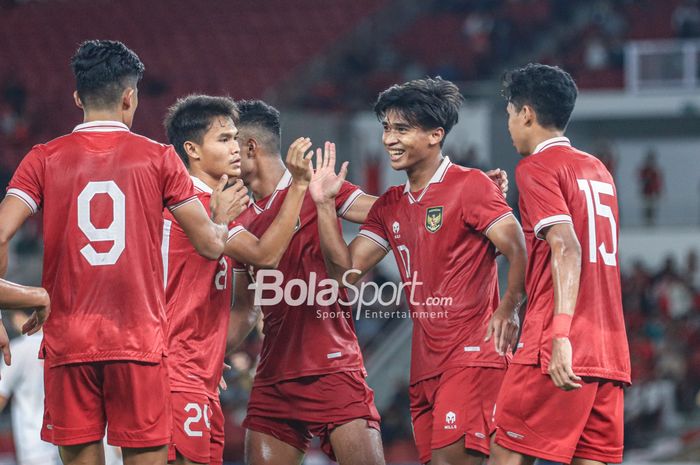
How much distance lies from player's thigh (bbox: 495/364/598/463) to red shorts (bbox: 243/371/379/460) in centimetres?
104

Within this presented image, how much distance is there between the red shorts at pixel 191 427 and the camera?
17.2 ft

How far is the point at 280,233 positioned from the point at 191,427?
1.09m

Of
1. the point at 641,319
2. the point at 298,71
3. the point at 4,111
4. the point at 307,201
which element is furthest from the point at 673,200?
the point at 307,201

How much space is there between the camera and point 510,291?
545 cm

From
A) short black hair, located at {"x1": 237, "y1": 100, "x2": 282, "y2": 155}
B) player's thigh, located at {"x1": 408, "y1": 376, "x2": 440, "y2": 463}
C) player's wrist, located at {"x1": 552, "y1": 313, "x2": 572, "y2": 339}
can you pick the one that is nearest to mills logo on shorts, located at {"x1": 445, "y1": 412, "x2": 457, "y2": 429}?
player's thigh, located at {"x1": 408, "y1": 376, "x2": 440, "y2": 463}

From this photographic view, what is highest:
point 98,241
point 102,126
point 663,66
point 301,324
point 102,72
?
point 663,66

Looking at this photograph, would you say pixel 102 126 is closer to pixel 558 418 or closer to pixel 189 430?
pixel 189 430

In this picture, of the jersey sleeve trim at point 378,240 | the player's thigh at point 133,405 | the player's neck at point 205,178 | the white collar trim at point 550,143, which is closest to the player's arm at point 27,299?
the player's thigh at point 133,405

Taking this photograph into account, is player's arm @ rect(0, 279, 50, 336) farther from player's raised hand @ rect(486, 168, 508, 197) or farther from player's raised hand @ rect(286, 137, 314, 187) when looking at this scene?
player's raised hand @ rect(486, 168, 508, 197)

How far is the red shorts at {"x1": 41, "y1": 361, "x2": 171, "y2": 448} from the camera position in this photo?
15.7 feet

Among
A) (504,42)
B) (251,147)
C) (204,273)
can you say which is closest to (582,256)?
(204,273)

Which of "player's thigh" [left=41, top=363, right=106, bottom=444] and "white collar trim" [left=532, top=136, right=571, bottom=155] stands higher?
"white collar trim" [left=532, top=136, right=571, bottom=155]

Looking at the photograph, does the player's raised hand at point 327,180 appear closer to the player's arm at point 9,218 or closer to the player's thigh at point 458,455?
the player's thigh at point 458,455

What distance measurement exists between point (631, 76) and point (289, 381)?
14.9 metres
